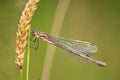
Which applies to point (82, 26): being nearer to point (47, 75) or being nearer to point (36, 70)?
point (36, 70)

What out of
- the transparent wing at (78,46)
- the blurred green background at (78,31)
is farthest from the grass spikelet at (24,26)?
the blurred green background at (78,31)

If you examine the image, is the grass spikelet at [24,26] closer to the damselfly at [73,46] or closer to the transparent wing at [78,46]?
the damselfly at [73,46]

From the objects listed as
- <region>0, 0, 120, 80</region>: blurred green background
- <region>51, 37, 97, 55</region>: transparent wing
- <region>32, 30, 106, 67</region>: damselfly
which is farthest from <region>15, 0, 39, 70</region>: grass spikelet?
<region>0, 0, 120, 80</region>: blurred green background

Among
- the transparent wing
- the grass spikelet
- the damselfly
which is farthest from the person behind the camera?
the transparent wing

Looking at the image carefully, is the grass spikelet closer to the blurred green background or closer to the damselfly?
the damselfly

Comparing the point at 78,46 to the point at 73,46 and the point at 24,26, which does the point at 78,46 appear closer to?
the point at 73,46

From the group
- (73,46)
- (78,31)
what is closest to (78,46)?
(73,46)
